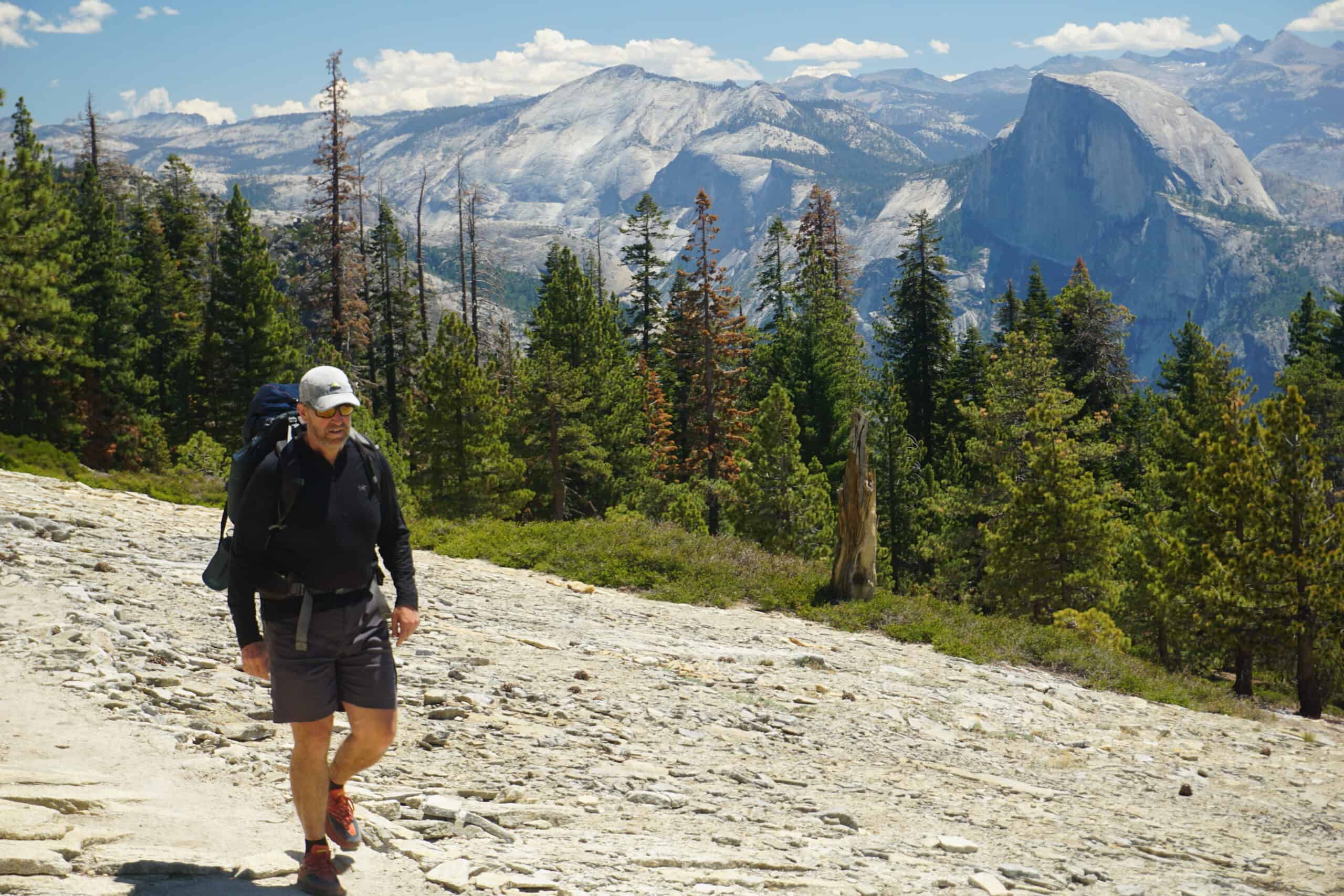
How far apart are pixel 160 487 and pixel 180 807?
17.5 meters

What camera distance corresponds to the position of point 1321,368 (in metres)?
45.9

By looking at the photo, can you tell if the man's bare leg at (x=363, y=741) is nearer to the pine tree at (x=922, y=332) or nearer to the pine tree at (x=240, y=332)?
the pine tree at (x=240, y=332)

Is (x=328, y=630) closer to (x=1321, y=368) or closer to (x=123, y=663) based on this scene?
(x=123, y=663)

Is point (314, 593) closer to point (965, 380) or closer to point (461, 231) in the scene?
point (965, 380)

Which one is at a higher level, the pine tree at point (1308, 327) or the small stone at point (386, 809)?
the pine tree at point (1308, 327)

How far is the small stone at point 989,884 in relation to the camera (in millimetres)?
5863

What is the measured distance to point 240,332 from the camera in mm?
37438

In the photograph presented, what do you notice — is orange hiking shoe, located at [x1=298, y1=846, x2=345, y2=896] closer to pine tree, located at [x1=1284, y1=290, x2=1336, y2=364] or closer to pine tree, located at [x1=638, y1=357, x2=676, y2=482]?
pine tree, located at [x1=638, y1=357, x2=676, y2=482]

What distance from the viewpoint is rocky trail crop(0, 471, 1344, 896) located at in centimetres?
521

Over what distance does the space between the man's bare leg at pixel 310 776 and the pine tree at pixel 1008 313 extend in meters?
49.4

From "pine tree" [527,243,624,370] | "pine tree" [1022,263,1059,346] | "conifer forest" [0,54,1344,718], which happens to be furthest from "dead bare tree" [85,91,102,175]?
"pine tree" [1022,263,1059,346]

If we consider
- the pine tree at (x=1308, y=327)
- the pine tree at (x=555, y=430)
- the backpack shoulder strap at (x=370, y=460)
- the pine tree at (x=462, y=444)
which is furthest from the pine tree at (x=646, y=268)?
the backpack shoulder strap at (x=370, y=460)

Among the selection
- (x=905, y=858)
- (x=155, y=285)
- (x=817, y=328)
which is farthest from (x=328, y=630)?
(x=155, y=285)

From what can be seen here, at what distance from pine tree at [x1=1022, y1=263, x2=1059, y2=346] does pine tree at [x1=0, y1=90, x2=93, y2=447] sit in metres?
37.1
